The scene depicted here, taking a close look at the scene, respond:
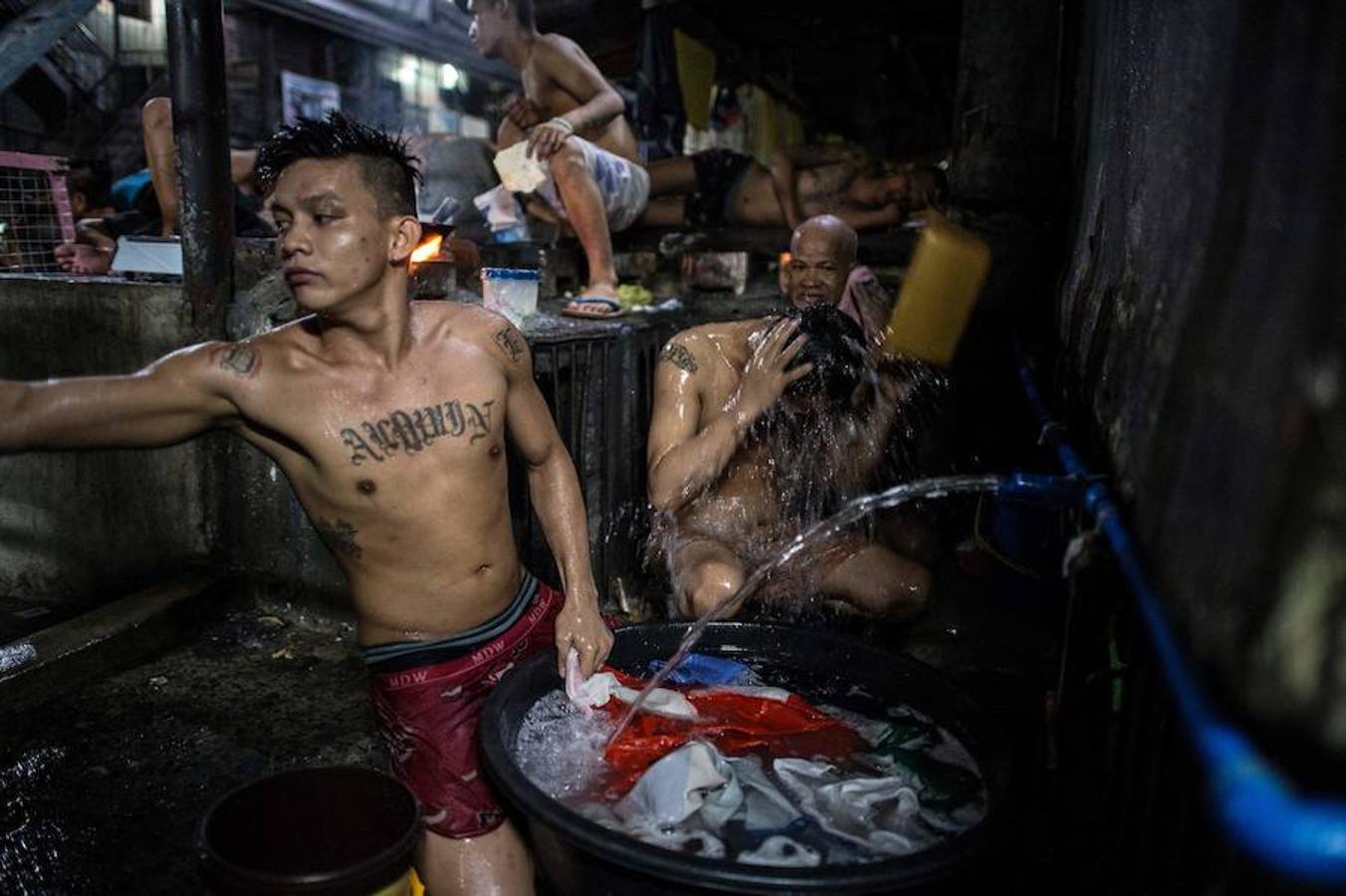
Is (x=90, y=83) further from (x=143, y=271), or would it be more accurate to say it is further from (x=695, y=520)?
(x=695, y=520)

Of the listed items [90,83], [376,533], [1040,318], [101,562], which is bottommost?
[101,562]

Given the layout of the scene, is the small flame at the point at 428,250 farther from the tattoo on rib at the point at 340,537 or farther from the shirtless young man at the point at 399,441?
the tattoo on rib at the point at 340,537

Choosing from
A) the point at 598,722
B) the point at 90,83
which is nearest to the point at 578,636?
the point at 598,722

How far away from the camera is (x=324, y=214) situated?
9.21 feet

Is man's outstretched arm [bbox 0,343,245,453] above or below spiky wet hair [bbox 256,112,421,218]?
below

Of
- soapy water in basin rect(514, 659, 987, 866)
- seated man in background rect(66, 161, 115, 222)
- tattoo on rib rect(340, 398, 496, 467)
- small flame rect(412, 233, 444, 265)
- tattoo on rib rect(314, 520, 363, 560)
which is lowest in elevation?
soapy water in basin rect(514, 659, 987, 866)

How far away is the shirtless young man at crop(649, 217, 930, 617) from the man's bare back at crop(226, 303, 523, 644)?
1345 mm

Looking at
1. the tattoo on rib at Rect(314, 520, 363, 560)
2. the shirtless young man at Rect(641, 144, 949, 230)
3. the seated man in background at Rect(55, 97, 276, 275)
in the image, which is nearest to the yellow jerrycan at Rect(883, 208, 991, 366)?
the tattoo on rib at Rect(314, 520, 363, 560)

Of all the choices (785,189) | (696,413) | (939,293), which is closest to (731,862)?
(696,413)

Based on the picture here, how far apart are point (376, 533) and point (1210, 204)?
103 inches

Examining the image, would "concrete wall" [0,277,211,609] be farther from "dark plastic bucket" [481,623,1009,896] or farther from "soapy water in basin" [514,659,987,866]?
"soapy water in basin" [514,659,987,866]

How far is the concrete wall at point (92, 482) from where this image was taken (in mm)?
5484

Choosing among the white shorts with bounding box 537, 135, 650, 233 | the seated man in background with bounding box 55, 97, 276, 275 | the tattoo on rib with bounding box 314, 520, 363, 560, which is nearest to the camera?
the tattoo on rib with bounding box 314, 520, 363, 560

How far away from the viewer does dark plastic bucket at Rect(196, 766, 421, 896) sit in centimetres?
206
